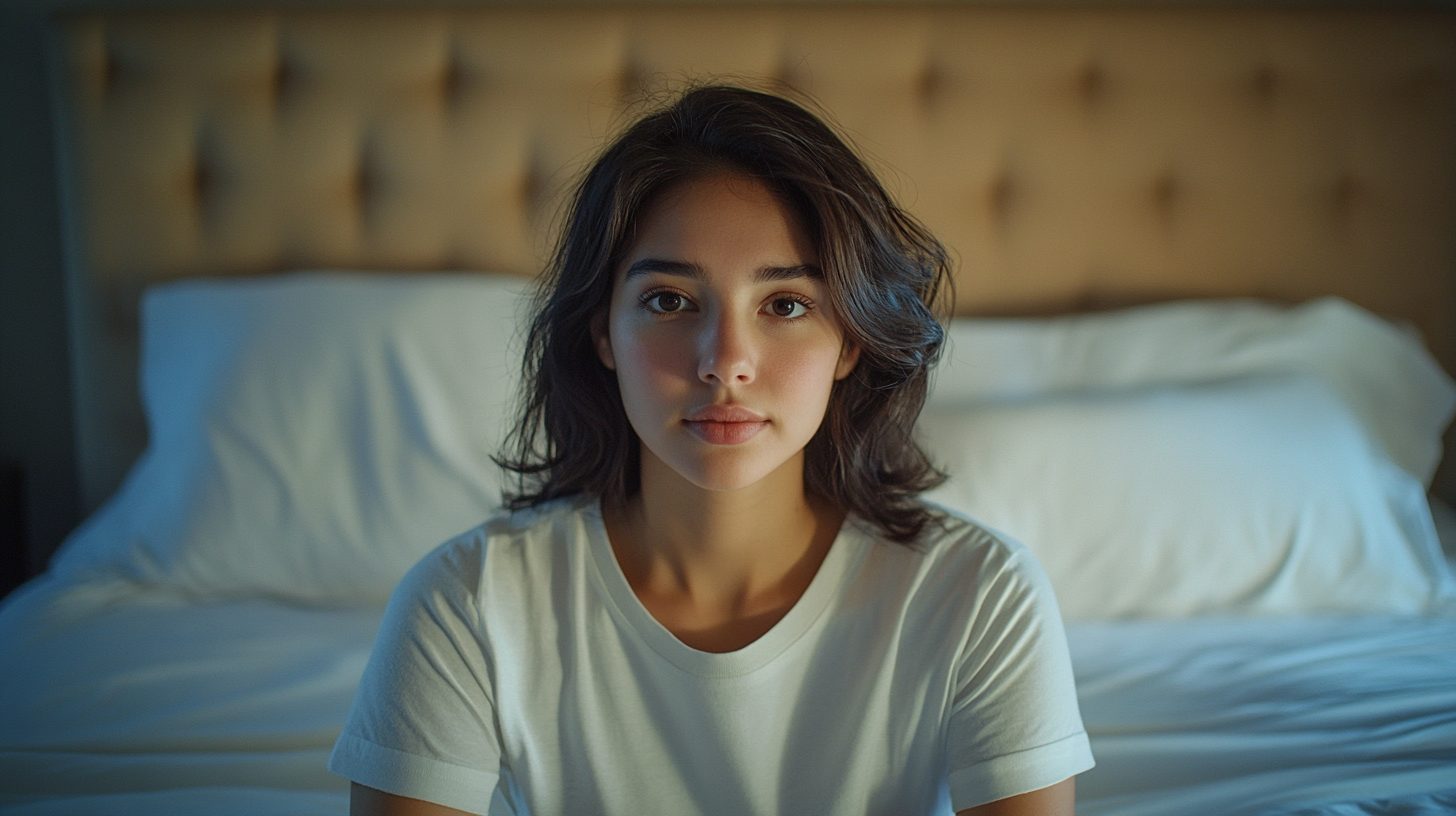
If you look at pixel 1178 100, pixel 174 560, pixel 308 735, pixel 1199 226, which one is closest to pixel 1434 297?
pixel 1199 226

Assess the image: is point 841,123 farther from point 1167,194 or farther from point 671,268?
point 671,268

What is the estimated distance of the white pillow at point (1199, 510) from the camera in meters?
1.42

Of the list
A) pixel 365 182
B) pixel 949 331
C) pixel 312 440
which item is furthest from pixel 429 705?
pixel 365 182

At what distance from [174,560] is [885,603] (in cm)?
120

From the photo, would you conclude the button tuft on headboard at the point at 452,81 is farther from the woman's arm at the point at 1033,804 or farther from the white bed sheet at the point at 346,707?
the woman's arm at the point at 1033,804

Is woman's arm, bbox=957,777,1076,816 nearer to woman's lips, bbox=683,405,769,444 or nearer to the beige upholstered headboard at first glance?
woman's lips, bbox=683,405,769,444

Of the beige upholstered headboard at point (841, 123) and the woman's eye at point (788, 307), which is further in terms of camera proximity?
the beige upholstered headboard at point (841, 123)

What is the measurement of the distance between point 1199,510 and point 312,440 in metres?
1.44

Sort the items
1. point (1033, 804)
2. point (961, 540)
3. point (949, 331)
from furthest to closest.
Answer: point (949, 331)
point (961, 540)
point (1033, 804)

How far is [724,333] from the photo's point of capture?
85 cm

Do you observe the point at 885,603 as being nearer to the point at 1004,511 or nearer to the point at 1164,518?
the point at 1004,511

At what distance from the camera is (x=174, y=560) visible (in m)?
1.50

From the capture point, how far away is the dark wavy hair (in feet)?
2.93

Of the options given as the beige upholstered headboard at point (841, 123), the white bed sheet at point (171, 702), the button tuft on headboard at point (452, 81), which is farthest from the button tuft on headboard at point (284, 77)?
the white bed sheet at point (171, 702)
